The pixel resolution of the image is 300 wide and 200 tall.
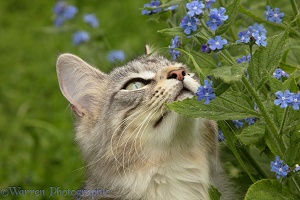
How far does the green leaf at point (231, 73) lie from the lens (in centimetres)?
316

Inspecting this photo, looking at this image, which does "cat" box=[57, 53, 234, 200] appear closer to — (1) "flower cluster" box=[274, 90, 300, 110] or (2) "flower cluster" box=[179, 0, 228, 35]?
(2) "flower cluster" box=[179, 0, 228, 35]

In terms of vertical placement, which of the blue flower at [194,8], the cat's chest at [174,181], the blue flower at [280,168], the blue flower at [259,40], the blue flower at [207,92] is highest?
the blue flower at [194,8]

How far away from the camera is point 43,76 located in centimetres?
819

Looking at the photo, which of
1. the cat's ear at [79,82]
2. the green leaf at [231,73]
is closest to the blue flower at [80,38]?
the cat's ear at [79,82]

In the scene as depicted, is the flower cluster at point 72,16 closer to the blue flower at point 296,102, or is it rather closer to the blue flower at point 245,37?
the blue flower at point 245,37

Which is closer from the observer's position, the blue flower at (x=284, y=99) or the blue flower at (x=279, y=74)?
the blue flower at (x=284, y=99)

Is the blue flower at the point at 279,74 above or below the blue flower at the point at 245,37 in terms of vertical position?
below

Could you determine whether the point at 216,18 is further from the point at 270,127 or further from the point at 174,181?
the point at 174,181

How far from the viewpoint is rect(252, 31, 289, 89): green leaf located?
3361mm

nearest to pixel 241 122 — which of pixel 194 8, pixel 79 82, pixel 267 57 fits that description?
pixel 267 57

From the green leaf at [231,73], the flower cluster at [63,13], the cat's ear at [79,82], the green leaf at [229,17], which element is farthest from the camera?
the flower cluster at [63,13]

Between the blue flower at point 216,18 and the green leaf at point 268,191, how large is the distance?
0.80 m

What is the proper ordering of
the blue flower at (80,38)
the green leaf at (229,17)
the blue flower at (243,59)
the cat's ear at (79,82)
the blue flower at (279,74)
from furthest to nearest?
the blue flower at (80,38) < the cat's ear at (79,82) < the blue flower at (243,59) < the blue flower at (279,74) < the green leaf at (229,17)

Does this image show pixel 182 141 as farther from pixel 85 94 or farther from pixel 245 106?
pixel 85 94
